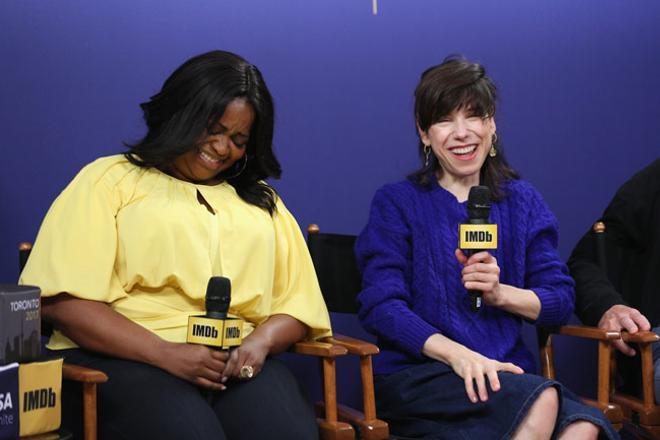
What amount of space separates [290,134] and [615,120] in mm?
1226

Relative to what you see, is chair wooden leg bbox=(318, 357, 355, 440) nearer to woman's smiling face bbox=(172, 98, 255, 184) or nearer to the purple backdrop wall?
woman's smiling face bbox=(172, 98, 255, 184)

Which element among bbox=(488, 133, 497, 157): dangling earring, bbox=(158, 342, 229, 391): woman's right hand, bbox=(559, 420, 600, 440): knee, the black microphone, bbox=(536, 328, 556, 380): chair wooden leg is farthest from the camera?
bbox=(536, 328, 556, 380): chair wooden leg

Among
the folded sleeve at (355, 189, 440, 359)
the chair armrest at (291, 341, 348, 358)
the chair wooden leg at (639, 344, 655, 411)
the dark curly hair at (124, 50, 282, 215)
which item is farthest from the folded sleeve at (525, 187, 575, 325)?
the dark curly hair at (124, 50, 282, 215)

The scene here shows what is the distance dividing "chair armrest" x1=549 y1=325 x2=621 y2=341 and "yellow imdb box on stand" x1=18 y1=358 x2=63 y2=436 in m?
1.46

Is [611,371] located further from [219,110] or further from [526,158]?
[219,110]

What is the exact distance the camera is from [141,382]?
230 cm

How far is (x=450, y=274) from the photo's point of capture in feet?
9.10

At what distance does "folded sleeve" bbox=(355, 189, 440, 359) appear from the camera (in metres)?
2.68

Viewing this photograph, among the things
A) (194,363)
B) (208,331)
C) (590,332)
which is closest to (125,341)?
(194,363)

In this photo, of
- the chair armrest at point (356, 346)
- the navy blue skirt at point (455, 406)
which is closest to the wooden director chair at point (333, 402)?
the chair armrest at point (356, 346)

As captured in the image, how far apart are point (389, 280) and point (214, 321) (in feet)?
2.39

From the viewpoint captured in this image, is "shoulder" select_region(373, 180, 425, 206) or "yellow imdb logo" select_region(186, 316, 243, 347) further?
"shoulder" select_region(373, 180, 425, 206)

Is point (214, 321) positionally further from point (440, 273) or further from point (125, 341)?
point (440, 273)

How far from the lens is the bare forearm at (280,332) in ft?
8.44
